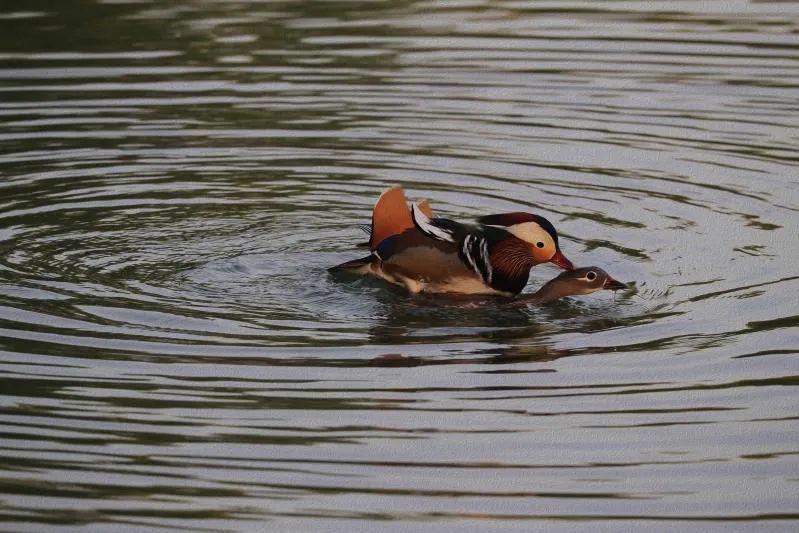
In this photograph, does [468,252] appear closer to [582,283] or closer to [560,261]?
[560,261]

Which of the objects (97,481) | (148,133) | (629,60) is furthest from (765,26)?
(97,481)

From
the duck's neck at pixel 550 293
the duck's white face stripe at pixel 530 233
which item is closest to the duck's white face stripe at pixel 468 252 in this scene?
the duck's white face stripe at pixel 530 233

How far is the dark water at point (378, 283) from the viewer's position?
7414 millimetres

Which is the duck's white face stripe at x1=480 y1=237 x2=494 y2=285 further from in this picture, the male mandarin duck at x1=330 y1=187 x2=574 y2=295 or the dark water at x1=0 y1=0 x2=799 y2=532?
the dark water at x1=0 y1=0 x2=799 y2=532

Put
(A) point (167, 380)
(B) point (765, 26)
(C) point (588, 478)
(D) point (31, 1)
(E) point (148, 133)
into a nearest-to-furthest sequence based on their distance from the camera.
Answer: (C) point (588, 478) → (A) point (167, 380) → (E) point (148, 133) → (B) point (765, 26) → (D) point (31, 1)

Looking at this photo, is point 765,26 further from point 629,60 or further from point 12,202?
point 12,202

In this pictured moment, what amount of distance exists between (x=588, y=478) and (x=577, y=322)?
2.65 meters

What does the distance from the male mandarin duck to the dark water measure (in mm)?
221

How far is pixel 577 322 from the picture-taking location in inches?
393

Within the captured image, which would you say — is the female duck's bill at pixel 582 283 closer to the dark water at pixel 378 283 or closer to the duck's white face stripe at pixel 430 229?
the dark water at pixel 378 283

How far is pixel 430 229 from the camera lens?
10.2 m

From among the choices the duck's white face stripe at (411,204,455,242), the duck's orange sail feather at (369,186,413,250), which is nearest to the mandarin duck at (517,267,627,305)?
the duck's white face stripe at (411,204,455,242)

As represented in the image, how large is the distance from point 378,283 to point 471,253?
2.36ft

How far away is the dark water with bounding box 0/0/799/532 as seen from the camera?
7414 millimetres
